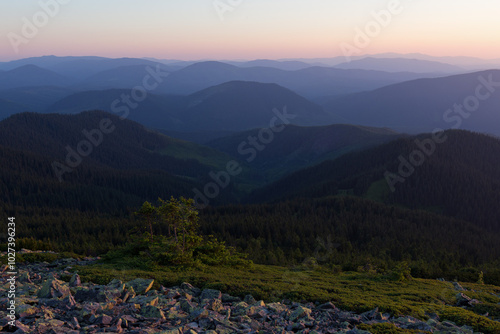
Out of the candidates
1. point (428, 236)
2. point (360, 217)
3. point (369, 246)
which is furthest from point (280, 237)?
point (428, 236)

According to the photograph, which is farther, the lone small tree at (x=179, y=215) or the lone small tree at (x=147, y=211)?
the lone small tree at (x=147, y=211)

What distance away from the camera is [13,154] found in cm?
16675

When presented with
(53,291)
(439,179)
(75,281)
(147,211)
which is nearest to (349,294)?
(75,281)

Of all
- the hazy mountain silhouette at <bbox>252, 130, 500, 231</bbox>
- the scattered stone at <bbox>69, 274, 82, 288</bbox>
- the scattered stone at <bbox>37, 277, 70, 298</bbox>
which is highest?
the scattered stone at <bbox>37, 277, 70, 298</bbox>

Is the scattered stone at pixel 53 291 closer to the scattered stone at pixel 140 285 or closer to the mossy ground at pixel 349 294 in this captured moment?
the scattered stone at pixel 140 285

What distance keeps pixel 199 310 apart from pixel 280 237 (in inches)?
2499

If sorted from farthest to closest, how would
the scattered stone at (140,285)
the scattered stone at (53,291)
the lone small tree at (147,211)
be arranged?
the lone small tree at (147,211) → the scattered stone at (140,285) → the scattered stone at (53,291)

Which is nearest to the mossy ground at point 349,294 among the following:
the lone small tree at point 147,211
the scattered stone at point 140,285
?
the scattered stone at point 140,285

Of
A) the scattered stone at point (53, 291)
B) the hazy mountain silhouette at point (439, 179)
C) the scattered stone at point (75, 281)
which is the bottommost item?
the hazy mountain silhouette at point (439, 179)


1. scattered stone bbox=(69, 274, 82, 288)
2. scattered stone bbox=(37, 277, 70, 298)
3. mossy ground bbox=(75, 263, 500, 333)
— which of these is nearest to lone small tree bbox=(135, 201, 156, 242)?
mossy ground bbox=(75, 263, 500, 333)

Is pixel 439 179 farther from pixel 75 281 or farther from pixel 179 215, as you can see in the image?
pixel 75 281

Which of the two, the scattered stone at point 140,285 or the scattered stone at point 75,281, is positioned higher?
the scattered stone at point 75,281

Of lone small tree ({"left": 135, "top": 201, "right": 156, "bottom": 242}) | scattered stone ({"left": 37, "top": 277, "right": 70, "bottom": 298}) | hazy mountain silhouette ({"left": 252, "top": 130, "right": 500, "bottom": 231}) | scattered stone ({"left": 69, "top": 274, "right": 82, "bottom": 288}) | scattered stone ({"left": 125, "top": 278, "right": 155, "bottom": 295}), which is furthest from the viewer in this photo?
hazy mountain silhouette ({"left": 252, "top": 130, "right": 500, "bottom": 231})

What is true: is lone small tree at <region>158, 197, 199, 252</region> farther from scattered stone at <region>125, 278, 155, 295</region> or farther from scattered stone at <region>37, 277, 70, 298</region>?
scattered stone at <region>37, 277, 70, 298</region>
